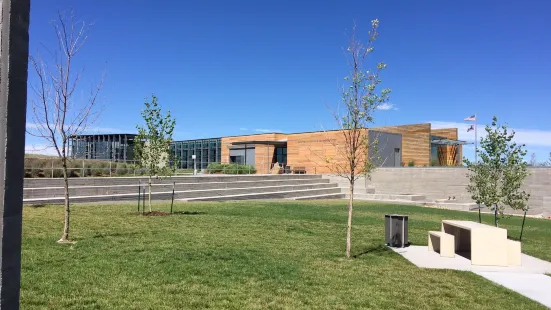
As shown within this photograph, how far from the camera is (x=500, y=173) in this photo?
45.0ft

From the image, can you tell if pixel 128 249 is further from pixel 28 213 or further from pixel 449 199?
pixel 449 199

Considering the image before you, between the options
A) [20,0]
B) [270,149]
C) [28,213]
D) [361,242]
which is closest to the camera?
[20,0]

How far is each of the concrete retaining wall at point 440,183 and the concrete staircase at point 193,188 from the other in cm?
470

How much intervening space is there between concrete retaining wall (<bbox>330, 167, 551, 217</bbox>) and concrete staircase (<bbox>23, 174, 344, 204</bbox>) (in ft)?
15.4

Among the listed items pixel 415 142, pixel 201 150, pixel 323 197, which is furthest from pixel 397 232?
pixel 201 150

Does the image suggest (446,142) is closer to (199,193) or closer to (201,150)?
(201,150)

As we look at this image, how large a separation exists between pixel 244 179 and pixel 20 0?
2770 cm

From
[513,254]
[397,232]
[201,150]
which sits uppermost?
[201,150]

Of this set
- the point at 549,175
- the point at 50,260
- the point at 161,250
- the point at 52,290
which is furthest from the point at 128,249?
the point at 549,175

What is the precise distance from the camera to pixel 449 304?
5758 millimetres

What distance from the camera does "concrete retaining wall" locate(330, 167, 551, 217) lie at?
86.7 ft

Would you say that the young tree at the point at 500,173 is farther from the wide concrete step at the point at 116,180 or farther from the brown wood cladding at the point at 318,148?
the brown wood cladding at the point at 318,148

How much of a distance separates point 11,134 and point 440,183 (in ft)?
110

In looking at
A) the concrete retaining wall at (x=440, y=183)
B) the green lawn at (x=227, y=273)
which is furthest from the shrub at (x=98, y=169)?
the concrete retaining wall at (x=440, y=183)
